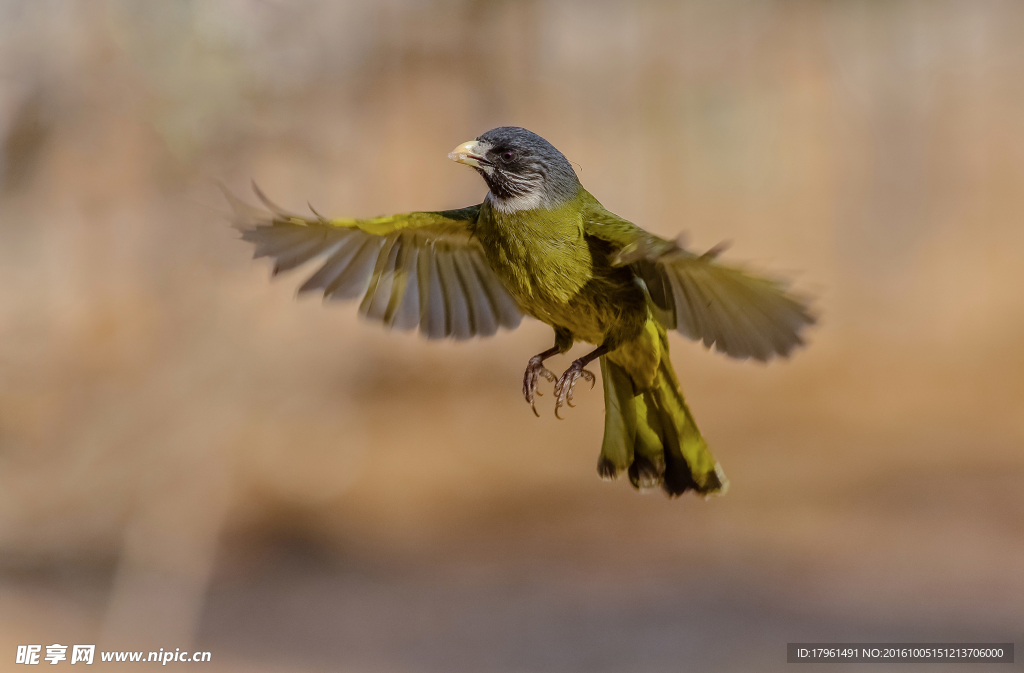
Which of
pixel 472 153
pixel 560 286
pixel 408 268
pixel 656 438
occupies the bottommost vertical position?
pixel 656 438

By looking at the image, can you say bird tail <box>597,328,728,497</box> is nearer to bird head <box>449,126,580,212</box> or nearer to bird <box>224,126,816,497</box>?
bird <box>224,126,816,497</box>

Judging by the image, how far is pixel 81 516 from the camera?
7.11m

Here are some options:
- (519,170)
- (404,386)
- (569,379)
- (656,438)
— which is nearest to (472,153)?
(519,170)

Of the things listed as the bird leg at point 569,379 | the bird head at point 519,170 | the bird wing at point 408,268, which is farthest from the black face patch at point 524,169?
the bird leg at point 569,379

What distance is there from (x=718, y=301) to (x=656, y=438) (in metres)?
0.58

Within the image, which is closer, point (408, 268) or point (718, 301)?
point (718, 301)

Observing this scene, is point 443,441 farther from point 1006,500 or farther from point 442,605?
point 1006,500

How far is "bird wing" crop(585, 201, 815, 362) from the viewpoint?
1645mm

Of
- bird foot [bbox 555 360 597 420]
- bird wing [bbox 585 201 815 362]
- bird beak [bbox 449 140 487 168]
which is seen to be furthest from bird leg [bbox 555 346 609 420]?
bird beak [bbox 449 140 487 168]

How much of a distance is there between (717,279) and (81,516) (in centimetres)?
679

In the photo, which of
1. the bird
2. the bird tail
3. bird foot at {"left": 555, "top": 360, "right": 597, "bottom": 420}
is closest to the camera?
the bird

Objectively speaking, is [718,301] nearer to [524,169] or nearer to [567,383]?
[567,383]

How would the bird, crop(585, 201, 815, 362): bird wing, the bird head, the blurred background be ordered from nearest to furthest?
crop(585, 201, 815, 362): bird wing, the bird, the bird head, the blurred background

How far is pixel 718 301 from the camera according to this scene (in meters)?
1.76
